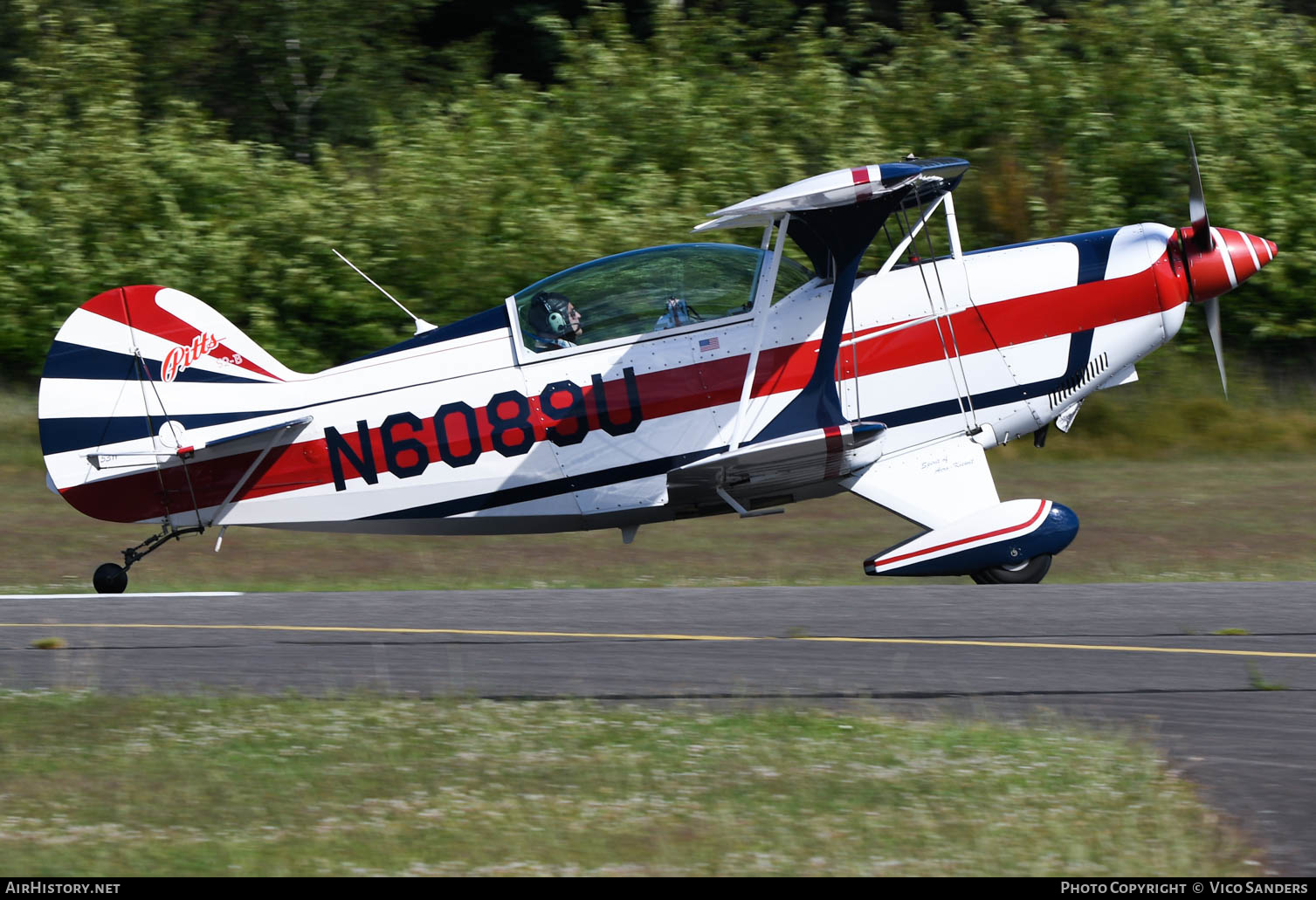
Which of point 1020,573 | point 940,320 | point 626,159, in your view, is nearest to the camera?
point 1020,573

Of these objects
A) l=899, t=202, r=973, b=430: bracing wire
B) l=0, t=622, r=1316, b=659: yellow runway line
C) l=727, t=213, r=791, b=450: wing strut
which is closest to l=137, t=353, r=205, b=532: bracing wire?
l=0, t=622, r=1316, b=659: yellow runway line

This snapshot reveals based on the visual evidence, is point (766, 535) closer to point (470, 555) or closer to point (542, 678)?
point (470, 555)

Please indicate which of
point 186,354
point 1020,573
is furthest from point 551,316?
point 1020,573

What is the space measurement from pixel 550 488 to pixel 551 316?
120cm

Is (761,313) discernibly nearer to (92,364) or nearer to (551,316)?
(551,316)

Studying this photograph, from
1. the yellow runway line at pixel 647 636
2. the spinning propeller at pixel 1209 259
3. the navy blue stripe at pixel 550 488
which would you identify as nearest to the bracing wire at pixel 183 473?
the navy blue stripe at pixel 550 488

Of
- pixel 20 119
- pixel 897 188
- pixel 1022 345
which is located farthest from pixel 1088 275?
pixel 20 119

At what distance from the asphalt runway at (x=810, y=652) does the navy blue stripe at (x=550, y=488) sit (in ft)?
2.09

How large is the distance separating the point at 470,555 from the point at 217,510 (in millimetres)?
3258

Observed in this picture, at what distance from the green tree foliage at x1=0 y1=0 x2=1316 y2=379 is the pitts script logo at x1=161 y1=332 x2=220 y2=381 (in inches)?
305

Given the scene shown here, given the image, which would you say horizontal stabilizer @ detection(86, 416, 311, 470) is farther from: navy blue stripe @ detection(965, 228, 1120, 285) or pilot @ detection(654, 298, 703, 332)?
navy blue stripe @ detection(965, 228, 1120, 285)

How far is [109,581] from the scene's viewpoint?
10.5m

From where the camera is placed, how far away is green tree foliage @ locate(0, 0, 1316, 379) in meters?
18.4

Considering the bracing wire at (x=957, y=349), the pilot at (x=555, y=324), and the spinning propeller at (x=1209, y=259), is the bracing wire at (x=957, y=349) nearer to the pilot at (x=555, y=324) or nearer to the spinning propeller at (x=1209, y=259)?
the spinning propeller at (x=1209, y=259)
